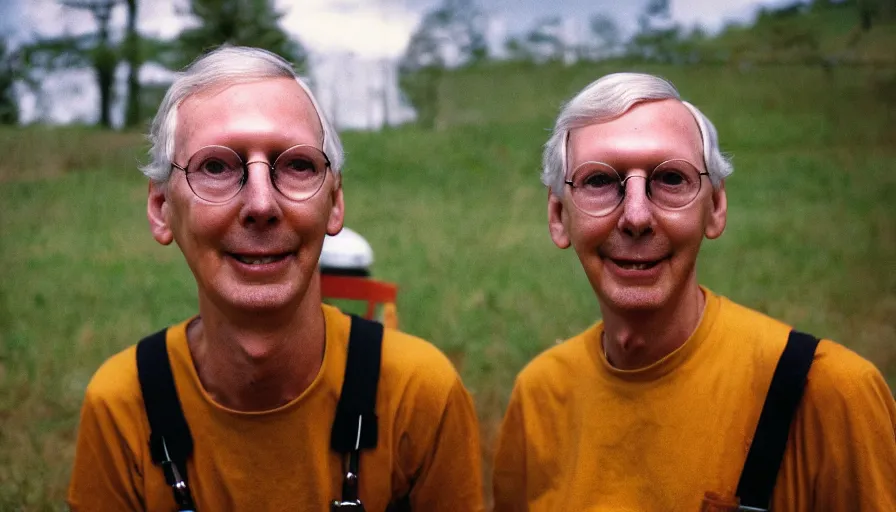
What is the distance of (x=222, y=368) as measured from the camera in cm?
260

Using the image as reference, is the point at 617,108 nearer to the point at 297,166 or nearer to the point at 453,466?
the point at 297,166

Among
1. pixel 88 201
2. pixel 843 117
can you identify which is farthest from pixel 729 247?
pixel 88 201

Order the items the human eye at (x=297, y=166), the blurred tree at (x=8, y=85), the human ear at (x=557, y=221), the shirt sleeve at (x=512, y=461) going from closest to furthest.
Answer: the human eye at (x=297, y=166) → the human ear at (x=557, y=221) → the shirt sleeve at (x=512, y=461) → the blurred tree at (x=8, y=85)

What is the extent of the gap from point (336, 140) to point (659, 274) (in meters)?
1.03

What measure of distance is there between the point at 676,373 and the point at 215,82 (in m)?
1.55

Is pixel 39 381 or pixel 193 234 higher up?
pixel 193 234

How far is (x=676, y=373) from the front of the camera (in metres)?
2.60

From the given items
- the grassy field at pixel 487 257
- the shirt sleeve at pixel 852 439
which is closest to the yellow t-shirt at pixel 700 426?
the shirt sleeve at pixel 852 439

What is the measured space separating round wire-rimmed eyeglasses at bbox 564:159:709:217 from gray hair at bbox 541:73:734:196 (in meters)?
0.12

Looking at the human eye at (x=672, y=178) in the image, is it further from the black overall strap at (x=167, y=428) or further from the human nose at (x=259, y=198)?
the black overall strap at (x=167, y=428)

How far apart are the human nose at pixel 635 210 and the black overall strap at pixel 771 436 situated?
1.77ft

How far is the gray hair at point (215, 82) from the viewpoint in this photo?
2566 mm

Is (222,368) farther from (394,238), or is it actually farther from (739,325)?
(394,238)

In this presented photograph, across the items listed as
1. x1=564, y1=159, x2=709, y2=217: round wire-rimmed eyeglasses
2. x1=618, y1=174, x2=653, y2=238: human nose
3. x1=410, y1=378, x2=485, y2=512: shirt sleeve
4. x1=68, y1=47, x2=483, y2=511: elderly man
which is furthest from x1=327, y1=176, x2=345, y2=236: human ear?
x1=618, y1=174, x2=653, y2=238: human nose
